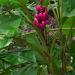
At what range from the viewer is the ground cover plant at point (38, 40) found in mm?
1044

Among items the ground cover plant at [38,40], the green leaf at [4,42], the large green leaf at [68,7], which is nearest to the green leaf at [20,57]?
the ground cover plant at [38,40]

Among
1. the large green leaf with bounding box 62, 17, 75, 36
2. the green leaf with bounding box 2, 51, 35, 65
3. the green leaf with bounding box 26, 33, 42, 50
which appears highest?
the large green leaf with bounding box 62, 17, 75, 36

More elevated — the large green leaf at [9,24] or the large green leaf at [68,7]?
the large green leaf at [68,7]

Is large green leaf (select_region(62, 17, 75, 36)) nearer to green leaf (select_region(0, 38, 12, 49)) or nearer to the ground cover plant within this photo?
the ground cover plant

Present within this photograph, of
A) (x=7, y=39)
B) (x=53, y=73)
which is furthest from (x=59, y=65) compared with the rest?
(x=7, y=39)

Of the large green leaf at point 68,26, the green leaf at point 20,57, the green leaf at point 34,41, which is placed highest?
the large green leaf at point 68,26

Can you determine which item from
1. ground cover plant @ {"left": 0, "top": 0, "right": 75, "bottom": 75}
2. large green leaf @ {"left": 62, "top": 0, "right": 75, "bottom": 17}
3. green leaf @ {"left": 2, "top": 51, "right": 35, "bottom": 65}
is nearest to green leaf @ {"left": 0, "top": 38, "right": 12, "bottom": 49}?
ground cover plant @ {"left": 0, "top": 0, "right": 75, "bottom": 75}

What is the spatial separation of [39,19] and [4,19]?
16cm

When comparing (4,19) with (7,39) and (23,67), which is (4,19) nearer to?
(7,39)

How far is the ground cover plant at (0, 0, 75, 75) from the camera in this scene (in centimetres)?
104

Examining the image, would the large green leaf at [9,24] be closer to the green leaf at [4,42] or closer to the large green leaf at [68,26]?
the green leaf at [4,42]

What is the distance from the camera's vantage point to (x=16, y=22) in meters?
1.06

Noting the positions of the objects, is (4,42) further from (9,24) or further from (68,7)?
(68,7)

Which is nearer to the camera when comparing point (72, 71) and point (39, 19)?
point (39, 19)
